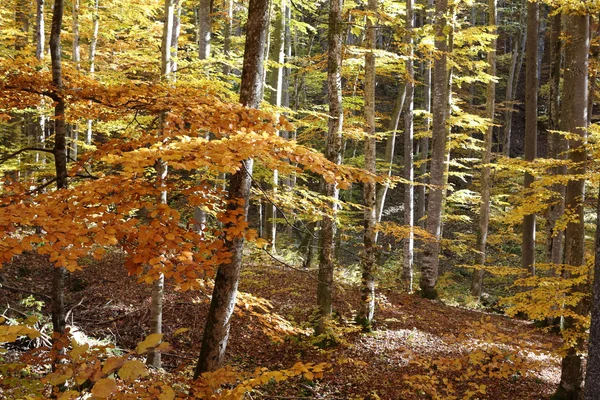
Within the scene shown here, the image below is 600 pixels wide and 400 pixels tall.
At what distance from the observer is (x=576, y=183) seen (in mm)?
8141

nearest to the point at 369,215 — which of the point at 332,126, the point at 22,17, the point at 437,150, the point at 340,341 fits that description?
the point at 332,126

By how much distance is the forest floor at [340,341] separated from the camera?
7.45 m

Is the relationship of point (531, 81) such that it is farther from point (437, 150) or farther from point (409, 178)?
point (409, 178)

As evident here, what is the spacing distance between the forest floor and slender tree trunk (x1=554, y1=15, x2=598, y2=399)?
1.50 feet

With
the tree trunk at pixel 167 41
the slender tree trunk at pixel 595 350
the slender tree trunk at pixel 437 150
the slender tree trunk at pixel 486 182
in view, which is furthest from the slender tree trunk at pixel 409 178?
the slender tree trunk at pixel 595 350

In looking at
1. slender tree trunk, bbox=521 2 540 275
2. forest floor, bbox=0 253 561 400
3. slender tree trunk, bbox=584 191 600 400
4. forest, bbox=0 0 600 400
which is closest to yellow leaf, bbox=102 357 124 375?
forest, bbox=0 0 600 400

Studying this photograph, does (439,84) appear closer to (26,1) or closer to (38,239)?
(38,239)

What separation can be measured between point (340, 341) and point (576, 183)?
562cm

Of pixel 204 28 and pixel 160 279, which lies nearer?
pixel 160 279

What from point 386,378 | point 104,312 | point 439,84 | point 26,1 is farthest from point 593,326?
point 26,1

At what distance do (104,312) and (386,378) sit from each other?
6.16 m

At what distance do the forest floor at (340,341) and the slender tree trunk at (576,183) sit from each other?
46 centimetres

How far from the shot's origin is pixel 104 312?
30.3 feet

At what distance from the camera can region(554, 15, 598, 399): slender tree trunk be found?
7285 millimetres
